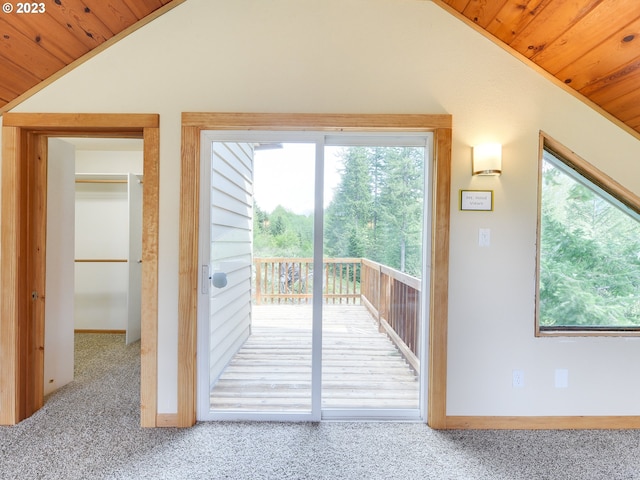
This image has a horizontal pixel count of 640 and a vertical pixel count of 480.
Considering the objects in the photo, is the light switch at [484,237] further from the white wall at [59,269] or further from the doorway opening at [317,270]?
the white wall at [59,269]

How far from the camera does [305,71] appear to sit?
6.31ft

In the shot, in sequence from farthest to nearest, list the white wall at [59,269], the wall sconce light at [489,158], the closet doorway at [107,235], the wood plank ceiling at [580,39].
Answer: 1. the closet doorway at [107,235]
2. the white wall at [59,269]
3. the wall sconce light at [489,158]
4. the wood plank ceiling at [580,39]

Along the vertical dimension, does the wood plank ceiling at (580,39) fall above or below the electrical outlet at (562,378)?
above

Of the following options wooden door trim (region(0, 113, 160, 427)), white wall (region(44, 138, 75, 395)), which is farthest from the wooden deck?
white wall (region(44, 138, 75, 395))

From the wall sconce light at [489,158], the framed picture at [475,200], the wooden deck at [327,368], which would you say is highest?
the wall sconce light at [489,158]

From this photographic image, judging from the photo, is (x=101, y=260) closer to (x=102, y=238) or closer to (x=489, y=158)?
(x=102, y=238)

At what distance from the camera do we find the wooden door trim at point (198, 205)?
1.91 m

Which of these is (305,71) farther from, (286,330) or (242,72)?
(286,330)

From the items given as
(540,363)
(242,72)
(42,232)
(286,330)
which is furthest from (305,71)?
(540,363)

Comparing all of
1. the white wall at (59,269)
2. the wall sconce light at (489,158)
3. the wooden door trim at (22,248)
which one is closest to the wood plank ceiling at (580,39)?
the wall sconce light at (489,158)

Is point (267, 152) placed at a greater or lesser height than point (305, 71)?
lesser

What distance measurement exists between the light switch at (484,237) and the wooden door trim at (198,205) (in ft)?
0.82

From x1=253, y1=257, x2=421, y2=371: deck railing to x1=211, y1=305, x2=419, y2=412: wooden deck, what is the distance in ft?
0.26

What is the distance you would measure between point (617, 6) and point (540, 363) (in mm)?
2100
